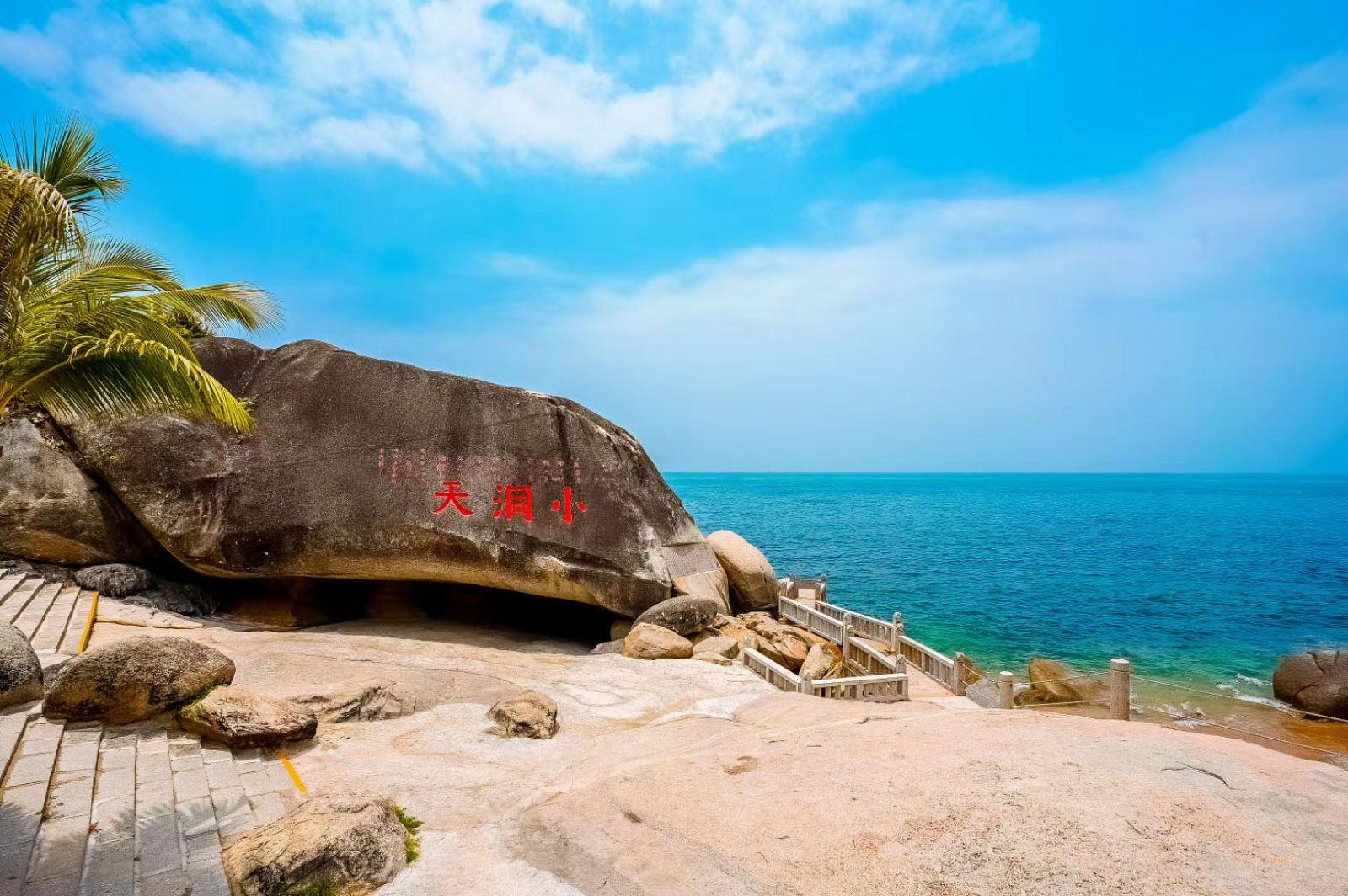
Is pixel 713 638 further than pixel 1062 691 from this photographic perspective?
No

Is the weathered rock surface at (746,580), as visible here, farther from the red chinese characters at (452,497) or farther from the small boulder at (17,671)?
the small boulder at (17,671)

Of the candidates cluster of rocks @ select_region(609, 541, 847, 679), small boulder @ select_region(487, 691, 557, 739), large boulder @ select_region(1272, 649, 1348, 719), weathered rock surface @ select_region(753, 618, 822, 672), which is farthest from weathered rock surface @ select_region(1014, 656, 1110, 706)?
small boulder @ select_region(487, 691, 557, 739)

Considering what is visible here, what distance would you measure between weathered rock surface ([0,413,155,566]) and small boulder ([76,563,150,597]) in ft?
1.58

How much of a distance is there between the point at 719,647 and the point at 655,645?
1.53 meters

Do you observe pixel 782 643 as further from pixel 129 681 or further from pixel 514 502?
pixel 129 681

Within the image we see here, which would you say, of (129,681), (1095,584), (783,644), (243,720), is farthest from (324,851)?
(1095,584)

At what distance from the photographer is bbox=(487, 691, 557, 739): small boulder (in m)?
8.88

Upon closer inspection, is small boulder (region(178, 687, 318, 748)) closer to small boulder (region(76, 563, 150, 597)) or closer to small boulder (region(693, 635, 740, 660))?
small boulder (region(693, 635, 740, 660))

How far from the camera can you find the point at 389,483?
14.9 meters

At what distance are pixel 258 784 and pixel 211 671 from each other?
2.23 m

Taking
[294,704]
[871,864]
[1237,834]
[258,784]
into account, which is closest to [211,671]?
[294,704]

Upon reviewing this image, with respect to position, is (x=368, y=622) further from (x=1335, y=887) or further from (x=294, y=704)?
(x=1335, y=887)

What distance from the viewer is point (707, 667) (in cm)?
1278

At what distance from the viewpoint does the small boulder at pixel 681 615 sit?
1502cm
